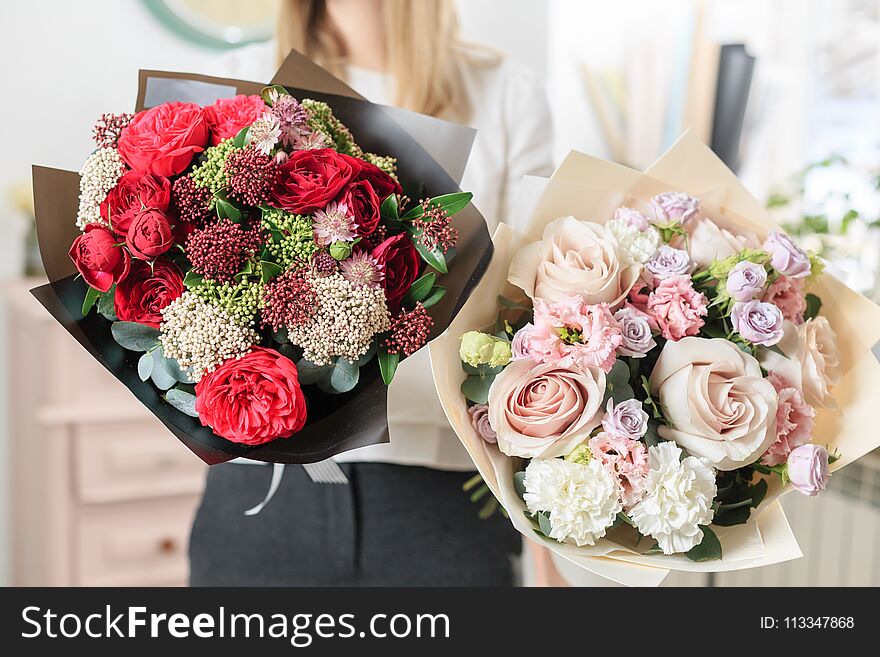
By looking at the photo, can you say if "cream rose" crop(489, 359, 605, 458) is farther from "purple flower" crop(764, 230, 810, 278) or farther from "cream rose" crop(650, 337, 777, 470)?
"purple flower" crop(764, 230, 810, 278)

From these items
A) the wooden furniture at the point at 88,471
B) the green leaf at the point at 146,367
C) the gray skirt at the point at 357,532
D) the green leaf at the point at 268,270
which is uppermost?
the green leaf at the point at 268,270

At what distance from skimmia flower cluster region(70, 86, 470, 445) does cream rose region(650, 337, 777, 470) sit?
0.21 m

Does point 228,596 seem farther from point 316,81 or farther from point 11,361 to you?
point 11,361

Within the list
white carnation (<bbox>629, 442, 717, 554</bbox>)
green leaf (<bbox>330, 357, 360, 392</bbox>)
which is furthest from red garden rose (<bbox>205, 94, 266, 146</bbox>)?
white carnation (<bbox>629, 442, 717, 554</bbox>)

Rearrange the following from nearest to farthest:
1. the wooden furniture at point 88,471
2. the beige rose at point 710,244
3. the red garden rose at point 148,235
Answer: the red garden rose at point 148,235, the beige rose at point 710,244, the wooden furniture at point 88,471

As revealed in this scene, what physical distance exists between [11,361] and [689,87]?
1877 millimetres

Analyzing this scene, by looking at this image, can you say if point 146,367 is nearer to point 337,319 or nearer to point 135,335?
point 135,335

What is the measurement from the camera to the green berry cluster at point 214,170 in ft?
2.05

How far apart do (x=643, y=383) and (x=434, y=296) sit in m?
0.19

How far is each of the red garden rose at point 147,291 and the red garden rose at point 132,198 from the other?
0.04 metres

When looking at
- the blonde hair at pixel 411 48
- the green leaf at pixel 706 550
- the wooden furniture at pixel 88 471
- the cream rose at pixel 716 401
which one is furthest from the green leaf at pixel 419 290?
the wooden furniture at pixel 88 471

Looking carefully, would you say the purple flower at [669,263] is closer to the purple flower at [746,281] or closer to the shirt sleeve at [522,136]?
the purple flower at [746,281]

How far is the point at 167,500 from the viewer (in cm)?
183

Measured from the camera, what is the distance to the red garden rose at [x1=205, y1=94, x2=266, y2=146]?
2.16 feet
